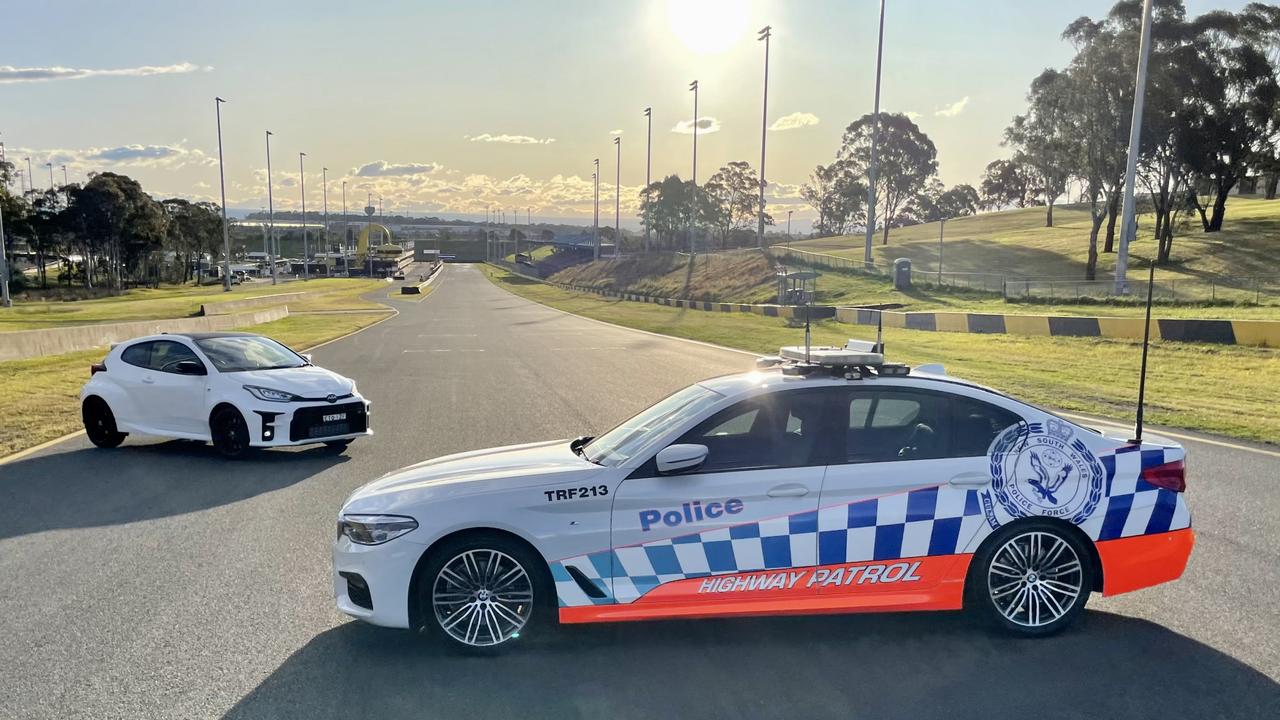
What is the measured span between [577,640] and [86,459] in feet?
25.7

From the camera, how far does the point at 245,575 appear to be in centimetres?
583

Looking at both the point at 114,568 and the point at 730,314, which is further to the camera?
the point at 730,314

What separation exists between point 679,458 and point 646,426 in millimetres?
816

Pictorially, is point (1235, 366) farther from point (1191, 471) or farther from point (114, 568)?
point (114, 568)

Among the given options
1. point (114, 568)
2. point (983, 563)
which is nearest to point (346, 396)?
point (114, 568)

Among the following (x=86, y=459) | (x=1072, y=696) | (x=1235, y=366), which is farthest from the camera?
(x=1235, y=366)

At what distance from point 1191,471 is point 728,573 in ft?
21.2

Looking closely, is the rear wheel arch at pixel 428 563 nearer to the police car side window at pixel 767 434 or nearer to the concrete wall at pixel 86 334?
the police car side window at pixel 767 434

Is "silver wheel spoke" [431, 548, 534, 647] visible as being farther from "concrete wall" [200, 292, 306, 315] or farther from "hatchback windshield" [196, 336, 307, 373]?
"concrete wall" [200, 292, 306, 315]

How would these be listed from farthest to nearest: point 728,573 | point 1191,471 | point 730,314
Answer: point 730,314
point 1191,471
point 728,573

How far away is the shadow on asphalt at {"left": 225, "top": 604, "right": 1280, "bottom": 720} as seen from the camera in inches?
156

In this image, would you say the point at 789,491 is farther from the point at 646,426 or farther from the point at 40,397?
the point at 40,397

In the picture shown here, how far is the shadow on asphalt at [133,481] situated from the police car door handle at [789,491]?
550cm

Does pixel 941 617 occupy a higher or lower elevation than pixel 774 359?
lower
